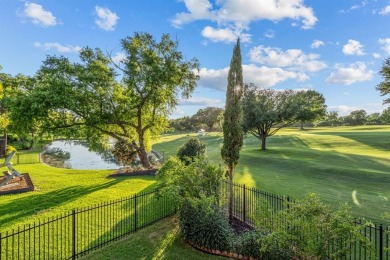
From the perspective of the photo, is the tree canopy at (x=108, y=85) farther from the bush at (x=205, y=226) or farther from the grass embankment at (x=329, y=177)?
the bush at (x=205, y=226)

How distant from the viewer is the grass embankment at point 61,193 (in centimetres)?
1020

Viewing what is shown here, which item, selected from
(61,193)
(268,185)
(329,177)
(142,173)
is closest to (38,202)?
(61,193)

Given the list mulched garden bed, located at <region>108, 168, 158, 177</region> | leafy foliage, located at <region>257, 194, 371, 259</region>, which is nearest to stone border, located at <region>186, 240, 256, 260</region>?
leafy foliage, located at <region>257, 194, 371, 259</region>

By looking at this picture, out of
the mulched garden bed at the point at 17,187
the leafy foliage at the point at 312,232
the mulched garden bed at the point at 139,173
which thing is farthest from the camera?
the mulched garden bed at the point at 139,173

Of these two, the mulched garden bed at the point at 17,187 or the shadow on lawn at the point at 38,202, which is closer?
the shadow on lawn at the point at 38,202

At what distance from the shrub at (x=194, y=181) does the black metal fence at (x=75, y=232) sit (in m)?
1.40

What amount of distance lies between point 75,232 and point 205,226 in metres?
4.18

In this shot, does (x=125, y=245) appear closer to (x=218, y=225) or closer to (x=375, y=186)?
(x=218, y=225)

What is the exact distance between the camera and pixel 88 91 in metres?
18.4

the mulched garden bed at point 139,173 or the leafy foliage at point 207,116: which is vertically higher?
the leafy foliage at point 207,116

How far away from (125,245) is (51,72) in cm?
1605

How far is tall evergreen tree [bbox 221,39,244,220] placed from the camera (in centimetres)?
1062

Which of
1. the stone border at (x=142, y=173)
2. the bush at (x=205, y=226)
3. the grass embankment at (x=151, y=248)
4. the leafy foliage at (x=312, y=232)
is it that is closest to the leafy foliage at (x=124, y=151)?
the stone border at (x=142, y=173)

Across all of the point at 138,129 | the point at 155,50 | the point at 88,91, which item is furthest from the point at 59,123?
the point at 155,50
